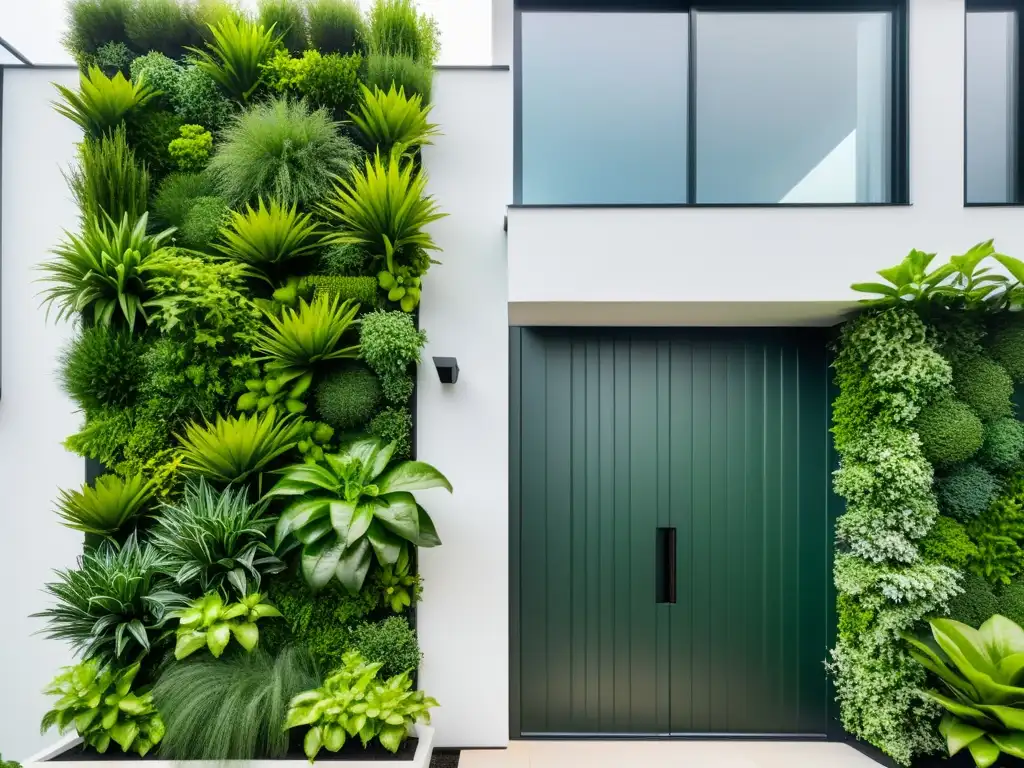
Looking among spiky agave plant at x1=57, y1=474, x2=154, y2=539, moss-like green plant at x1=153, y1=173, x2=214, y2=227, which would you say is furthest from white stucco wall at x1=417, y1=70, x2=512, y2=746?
spiky agave plant at x1=57, y1=474, x2=154, y2=539

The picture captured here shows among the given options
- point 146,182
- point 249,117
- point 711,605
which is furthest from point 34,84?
point 711,605

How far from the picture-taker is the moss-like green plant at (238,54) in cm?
291

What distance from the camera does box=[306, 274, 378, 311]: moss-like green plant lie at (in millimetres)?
2936

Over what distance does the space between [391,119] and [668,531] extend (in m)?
2.93

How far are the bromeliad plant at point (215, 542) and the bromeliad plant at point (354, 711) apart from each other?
0.64m

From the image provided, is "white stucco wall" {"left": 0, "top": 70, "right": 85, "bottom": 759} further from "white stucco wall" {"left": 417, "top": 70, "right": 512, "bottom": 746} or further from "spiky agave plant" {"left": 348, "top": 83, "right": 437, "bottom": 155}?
"white stucco wall" {"left": 417, "top": 70, "right": 512, "bottom": 746}

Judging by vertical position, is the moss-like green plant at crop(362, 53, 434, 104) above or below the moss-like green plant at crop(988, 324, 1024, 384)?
above

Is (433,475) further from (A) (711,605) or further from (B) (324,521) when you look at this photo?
(A) (711,605)

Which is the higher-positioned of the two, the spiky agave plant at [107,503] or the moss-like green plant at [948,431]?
the moss-like green plant at [948,431]

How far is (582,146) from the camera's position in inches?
120

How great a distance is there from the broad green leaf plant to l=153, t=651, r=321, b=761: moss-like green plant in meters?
3.53

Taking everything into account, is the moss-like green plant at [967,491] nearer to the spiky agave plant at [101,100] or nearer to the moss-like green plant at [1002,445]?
the moss-like green plant at [1002,445]

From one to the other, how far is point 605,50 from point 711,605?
3.42 meters

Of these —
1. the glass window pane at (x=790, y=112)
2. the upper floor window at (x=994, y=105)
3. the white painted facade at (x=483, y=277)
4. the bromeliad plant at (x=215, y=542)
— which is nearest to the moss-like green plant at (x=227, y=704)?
the bromeliad plant at (x=215, y=542)
